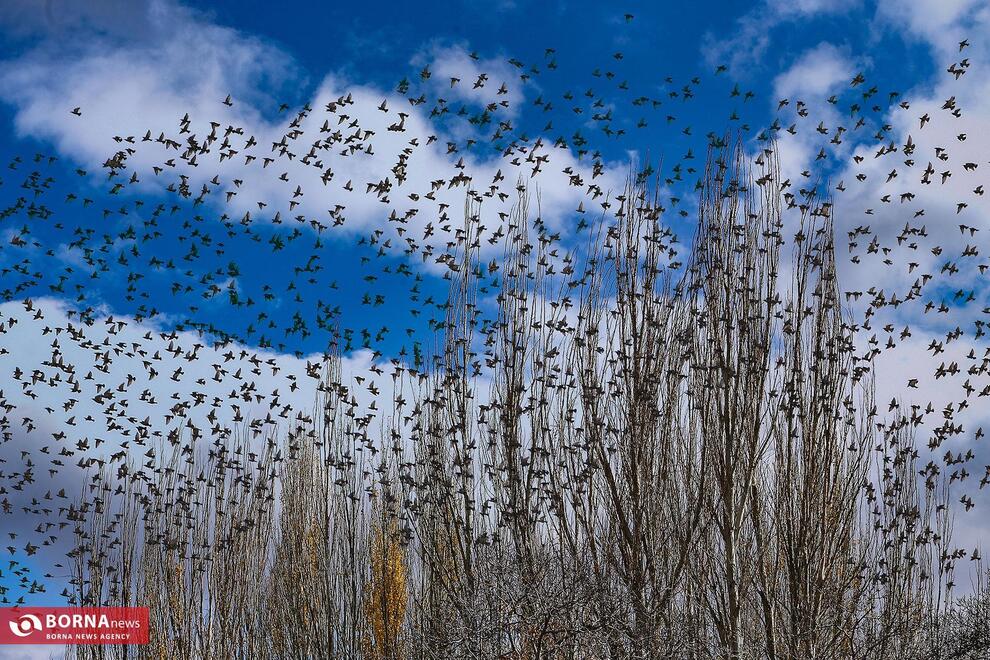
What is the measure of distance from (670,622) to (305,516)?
6665mm

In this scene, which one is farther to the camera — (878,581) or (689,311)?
(878,581)

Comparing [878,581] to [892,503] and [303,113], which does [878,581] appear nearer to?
[892,503]

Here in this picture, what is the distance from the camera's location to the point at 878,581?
12047 mm

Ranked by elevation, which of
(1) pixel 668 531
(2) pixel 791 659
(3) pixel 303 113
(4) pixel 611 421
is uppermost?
(3) pixel 303 113

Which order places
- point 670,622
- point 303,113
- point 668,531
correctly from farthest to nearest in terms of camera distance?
point 303,113 < point 668,531 < point 670,622

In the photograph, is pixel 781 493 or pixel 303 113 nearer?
pixel 781 493

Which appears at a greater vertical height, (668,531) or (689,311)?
(689,311)

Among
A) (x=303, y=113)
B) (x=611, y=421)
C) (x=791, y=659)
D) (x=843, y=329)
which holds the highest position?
(x=303, y=113)

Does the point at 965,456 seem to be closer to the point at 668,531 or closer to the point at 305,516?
the point at 668,531

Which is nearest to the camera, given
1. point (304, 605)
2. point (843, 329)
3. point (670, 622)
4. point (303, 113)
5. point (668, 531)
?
point (670, 622)

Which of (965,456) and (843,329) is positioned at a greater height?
(843,329)

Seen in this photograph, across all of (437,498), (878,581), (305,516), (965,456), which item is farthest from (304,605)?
(965,456)

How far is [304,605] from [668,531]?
6.22 metres

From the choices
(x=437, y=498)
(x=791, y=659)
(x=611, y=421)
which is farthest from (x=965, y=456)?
(x=437, y=498)
